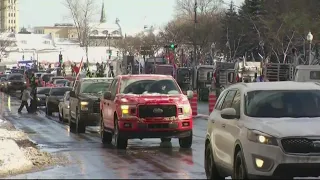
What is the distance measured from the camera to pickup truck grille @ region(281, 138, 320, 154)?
361 inches

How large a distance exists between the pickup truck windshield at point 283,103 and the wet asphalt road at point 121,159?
229 cm

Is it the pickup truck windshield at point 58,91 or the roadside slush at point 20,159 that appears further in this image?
the pickup truck windshield at point 58,91

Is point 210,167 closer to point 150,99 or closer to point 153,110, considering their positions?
point 153,110

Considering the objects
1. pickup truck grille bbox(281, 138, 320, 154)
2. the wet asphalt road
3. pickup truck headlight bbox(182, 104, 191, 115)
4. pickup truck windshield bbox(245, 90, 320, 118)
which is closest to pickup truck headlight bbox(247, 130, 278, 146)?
pickup truck grille bbox(281, 138, 320, 154)

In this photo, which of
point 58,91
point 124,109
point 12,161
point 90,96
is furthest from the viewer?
point 58,91

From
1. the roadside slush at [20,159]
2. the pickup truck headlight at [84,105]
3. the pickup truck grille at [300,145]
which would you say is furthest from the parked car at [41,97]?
the pickup truck grille at [300,145]

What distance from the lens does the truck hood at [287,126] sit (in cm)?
922

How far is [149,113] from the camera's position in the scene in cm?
1727

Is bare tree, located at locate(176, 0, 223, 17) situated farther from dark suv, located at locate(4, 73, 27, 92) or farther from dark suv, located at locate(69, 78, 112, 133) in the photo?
dark suv, located at locate(69, 78, 112, 133)

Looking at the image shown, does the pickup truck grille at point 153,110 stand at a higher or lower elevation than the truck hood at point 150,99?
lower

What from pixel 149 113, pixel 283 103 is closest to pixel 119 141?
pixel 149 113

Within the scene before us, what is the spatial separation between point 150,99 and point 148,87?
0.94 m

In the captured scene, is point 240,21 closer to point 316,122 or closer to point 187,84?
point 187,84

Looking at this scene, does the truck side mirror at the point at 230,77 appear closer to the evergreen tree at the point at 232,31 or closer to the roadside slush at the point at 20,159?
the roadside slush at the point at 20,159
